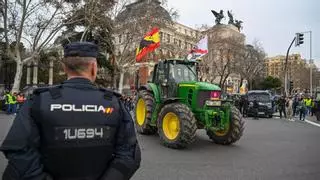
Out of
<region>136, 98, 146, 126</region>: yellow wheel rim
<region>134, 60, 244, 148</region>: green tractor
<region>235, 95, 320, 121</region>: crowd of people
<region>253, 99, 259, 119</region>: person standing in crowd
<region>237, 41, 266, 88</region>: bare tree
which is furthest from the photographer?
<region>237, 41, 266, 88</region>: bare tree

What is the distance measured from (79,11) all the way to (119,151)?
36.3 metres

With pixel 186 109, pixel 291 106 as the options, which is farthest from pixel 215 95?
pixel 291 106

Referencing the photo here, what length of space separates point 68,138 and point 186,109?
8608 millimetres

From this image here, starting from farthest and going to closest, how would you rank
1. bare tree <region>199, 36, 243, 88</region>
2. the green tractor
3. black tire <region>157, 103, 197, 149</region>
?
bare tree <region>199, 36, 243, 88</region>
the green tractor
black tire <region>157, 103, 197, 149</region>

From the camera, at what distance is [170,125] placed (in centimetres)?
1191

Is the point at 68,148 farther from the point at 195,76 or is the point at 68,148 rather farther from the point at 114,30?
the point at 114,30

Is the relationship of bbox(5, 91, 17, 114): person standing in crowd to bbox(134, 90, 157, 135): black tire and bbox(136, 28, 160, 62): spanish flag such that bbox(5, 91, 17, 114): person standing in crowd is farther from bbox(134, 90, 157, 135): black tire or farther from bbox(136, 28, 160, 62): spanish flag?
bbox(134, 90, 157, 135): black tire

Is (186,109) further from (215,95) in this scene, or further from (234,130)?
(234,130)

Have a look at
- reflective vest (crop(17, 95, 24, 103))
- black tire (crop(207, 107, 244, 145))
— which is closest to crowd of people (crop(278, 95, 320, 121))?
black tire (crop(207, 107, 244, 145))

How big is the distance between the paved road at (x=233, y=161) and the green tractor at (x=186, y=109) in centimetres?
42

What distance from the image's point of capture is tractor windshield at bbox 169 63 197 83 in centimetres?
1331

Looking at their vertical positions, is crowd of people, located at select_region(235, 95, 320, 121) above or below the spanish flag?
below

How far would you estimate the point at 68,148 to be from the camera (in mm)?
2680

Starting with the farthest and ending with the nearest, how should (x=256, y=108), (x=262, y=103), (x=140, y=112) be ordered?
(x=262, y=103)
(x=256, y=108)
(x=140, y=112)
